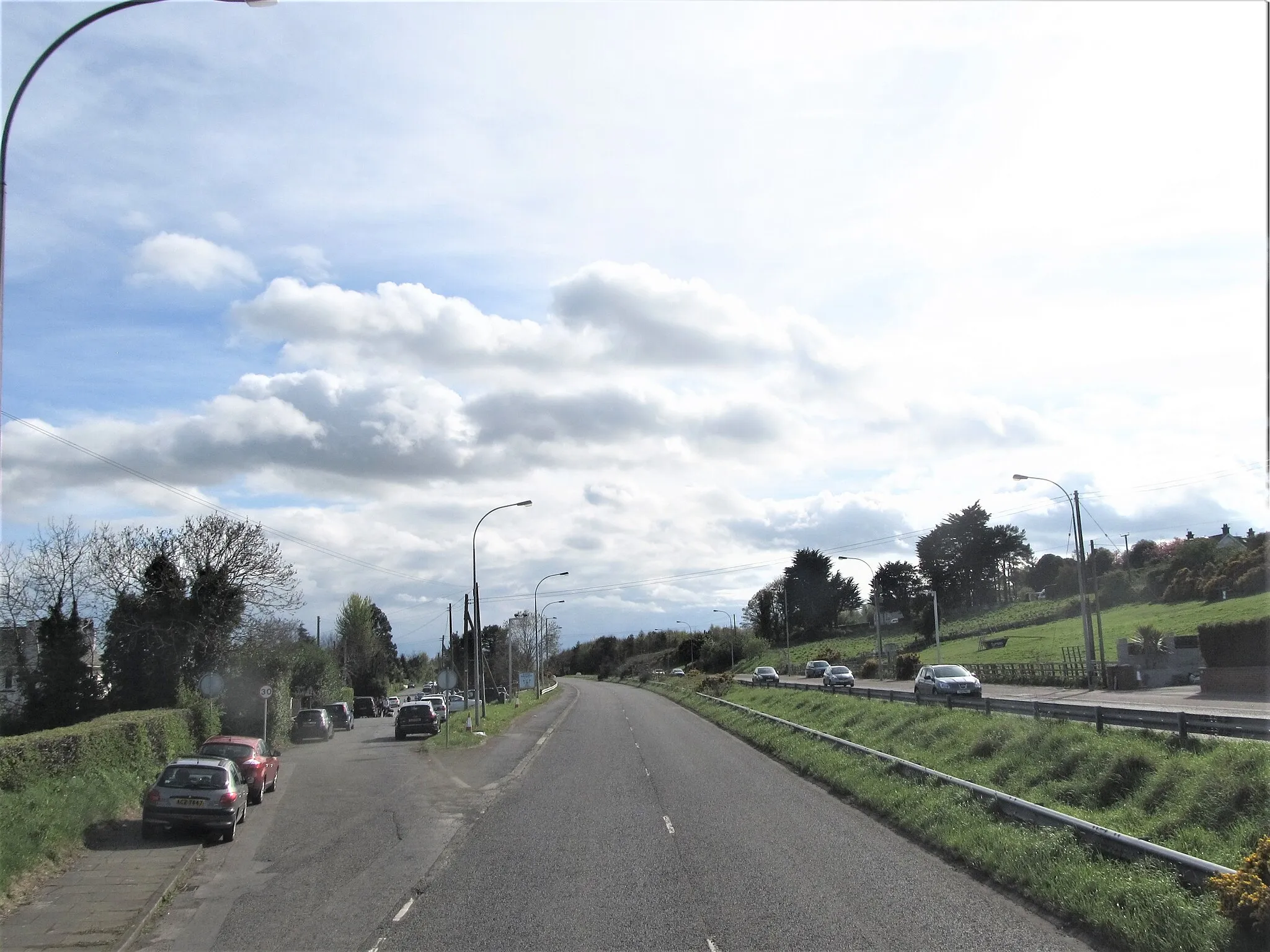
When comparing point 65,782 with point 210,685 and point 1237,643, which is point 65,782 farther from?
point 1237,643

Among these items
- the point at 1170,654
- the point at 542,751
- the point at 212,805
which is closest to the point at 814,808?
the point at 212,805

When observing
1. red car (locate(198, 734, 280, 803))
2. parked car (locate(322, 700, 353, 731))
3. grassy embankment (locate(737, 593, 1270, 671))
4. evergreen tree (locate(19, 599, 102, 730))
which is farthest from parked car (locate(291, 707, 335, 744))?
grassy embankment (locate(737, 593, 1270, 671))

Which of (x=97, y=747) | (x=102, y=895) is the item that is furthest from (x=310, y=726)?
(x=102, y=895)

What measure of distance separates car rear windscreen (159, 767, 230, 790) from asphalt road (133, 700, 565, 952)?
1036 millimetres

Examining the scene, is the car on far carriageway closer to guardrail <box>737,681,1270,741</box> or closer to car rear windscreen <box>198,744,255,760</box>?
guardrail <box>737,681,1270,741</box>

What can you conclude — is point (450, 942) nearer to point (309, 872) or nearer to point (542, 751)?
point (309, 872)

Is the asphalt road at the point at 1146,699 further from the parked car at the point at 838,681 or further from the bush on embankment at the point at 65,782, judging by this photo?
the bush on embankment at the point at 65,782

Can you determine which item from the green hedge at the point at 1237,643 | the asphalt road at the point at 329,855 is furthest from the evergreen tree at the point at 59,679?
the green hedge at the point at 1237,643

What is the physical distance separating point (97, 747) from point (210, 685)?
16.1 meters

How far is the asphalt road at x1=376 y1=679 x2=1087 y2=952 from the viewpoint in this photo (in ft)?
30.4

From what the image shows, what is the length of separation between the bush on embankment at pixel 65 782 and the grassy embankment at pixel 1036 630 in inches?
1571

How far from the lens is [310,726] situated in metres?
44.9

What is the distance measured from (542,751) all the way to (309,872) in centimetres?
1890

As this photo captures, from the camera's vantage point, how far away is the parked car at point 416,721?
43.5 meters
